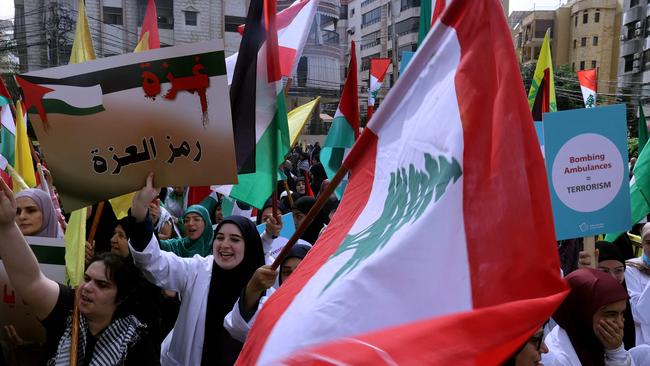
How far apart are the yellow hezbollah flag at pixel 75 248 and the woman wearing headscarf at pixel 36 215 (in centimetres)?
56

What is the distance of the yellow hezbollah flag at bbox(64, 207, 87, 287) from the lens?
2.57 metres

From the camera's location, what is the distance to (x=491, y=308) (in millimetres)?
1314

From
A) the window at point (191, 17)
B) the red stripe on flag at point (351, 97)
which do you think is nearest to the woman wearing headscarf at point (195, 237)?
the red stripe on flag at point (351, 97)

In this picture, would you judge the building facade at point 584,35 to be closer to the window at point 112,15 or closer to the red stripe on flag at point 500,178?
the window at point 112,15

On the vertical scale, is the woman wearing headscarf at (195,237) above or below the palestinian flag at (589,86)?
below

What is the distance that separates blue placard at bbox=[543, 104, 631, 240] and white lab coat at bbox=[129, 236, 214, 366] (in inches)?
76.4

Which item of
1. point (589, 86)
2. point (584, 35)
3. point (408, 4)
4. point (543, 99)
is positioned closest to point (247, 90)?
point (543, 99)

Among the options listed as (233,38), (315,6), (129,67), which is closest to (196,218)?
(315,6)

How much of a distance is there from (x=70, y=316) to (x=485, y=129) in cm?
191

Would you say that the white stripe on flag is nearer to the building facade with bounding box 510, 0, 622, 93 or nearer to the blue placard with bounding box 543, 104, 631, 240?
the blue placard with bounding box 543, 104, 631, 240

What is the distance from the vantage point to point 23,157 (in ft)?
16.1

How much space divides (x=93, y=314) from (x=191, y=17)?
34.5 metres

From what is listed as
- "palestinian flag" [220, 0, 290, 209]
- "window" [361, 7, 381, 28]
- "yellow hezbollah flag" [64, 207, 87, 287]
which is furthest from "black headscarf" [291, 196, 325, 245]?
"window" [361, 7, 381, 28]

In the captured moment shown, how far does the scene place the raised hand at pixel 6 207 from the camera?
213cm
